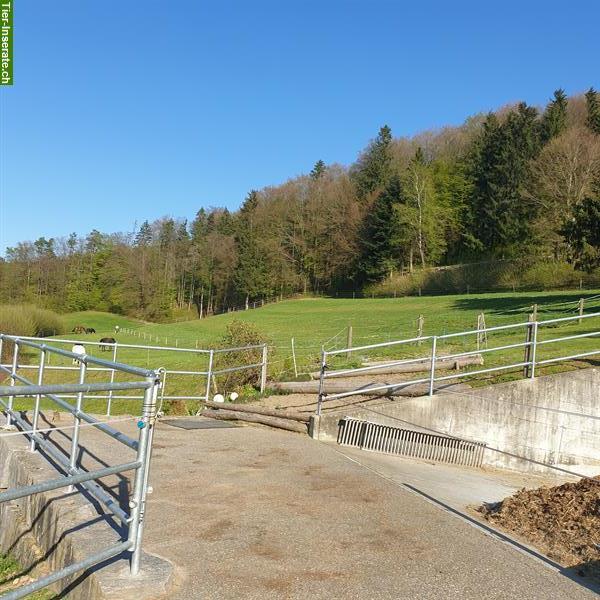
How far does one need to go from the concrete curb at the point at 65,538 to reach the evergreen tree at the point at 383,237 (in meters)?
66.0

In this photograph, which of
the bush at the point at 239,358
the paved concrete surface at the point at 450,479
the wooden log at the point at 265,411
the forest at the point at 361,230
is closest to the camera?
the paved concrete surface at the point at 450,479

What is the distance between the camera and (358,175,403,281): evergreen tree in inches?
2768

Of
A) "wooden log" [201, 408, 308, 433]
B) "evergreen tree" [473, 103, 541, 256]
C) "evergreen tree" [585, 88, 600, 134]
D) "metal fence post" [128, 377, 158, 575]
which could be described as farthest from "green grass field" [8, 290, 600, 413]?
"evergreen tree" [585, 88, 600, 134]

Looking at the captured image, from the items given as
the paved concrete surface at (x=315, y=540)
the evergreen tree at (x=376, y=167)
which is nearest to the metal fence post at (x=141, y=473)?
the paved concrete surface at (x=315, y=540)

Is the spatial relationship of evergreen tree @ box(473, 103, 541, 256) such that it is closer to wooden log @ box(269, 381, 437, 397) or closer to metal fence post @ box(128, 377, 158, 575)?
wooden log @ box(269, 381, 437, 397)

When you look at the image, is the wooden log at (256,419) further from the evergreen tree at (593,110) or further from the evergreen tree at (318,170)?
the evergreen tree at (318,170)

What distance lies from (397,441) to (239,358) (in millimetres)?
6414

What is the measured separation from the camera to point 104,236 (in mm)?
109375

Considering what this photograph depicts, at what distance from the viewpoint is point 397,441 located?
9219mm

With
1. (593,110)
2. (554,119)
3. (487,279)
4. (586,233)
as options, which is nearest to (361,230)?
(487,279)

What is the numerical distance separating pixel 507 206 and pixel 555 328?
48.0m

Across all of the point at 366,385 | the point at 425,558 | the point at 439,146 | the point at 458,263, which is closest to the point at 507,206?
the point at 458,263

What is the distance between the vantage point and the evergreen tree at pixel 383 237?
2768 inches

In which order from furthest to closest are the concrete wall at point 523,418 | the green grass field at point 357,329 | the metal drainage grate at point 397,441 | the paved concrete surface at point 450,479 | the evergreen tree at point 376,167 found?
the evergreen tree at point 376,167, the green grass field at point 357,329, the concrete wall at point 523,418, the metal drainage grate at point 397,441, the paved concrete surface at point 450,479
